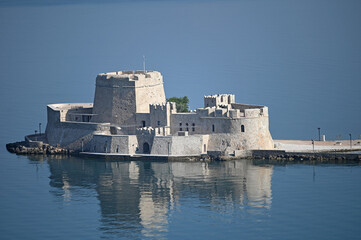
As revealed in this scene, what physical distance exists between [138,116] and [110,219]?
2548 centimetres

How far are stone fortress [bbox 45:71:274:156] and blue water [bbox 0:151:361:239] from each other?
2.30 meters

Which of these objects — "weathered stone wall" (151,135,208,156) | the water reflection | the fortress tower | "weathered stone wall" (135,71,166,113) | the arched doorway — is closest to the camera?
the water reflection

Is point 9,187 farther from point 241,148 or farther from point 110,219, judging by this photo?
point 241,148

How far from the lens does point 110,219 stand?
88.9m

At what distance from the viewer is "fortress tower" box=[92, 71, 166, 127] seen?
114 metres

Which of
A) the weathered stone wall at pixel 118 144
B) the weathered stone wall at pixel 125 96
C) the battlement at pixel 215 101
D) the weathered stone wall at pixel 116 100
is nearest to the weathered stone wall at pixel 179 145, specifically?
the weathered stone wall at pixel 118 144

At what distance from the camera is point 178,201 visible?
306 feet

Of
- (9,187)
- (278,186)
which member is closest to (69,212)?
(9,187)

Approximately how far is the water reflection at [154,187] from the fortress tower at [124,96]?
6.37m

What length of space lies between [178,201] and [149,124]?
20269 mm

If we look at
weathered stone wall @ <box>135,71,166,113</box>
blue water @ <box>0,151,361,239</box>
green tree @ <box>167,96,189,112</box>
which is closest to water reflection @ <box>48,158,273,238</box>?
blue water @ <box>0,151,361,239</box>

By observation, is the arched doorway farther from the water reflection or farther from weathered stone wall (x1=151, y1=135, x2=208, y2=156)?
the water reflection

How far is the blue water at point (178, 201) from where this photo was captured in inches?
3354

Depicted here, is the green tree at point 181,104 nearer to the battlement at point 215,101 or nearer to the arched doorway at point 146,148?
the battlement at point 215,101
